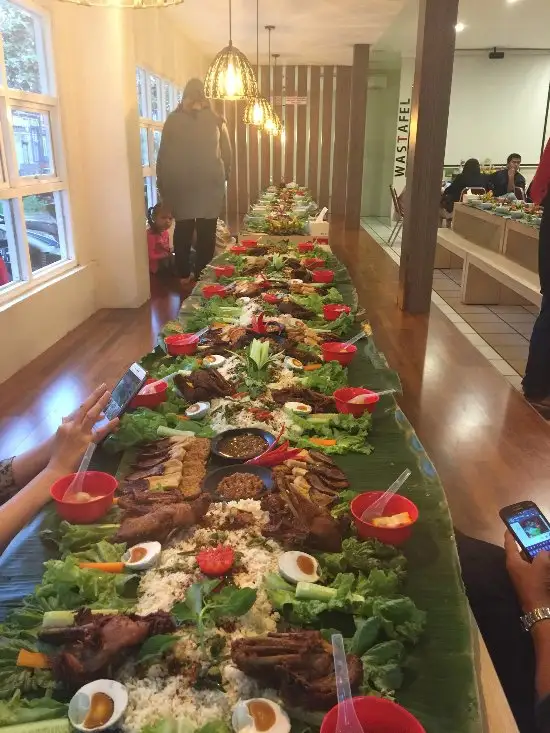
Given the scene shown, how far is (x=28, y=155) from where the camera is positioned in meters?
4.41

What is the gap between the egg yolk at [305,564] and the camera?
1.21 metres

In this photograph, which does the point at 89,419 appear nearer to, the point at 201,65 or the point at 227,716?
the point at 227,716

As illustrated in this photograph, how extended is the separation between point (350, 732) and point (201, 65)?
1169cm

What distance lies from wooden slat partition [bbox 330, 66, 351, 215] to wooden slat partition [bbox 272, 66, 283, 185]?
45.1 inches

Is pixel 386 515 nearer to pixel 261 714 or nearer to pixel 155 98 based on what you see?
pixel 261 714

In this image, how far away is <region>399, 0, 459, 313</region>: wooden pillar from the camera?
4.98 meters

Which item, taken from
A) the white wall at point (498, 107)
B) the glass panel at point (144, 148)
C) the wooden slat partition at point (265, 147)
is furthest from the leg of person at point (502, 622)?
the white wall at point (498, 107)

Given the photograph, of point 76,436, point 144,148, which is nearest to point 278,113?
point 144,148

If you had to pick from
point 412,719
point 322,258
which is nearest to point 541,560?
point 412,719

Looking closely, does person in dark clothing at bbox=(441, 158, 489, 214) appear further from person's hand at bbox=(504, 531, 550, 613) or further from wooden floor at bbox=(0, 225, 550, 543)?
person's hand at bbox=(504, 531, 550, 613)

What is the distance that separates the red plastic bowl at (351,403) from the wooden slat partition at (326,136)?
11965mm

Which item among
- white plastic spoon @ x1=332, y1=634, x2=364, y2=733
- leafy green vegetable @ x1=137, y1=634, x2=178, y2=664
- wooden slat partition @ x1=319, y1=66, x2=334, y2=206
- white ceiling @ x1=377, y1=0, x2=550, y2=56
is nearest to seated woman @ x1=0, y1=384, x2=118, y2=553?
leafy green vegetable @ x1=137, y1=634, x2=178, y2=664

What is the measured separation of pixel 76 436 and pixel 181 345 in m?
0.87

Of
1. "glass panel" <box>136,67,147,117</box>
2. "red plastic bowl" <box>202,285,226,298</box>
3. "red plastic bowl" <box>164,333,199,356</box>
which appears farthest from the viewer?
"glass panel" <box>136,67,147,117</box>
